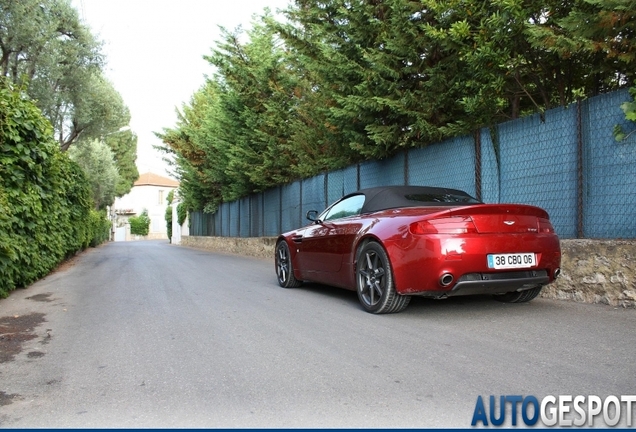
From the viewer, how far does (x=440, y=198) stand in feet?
19.1

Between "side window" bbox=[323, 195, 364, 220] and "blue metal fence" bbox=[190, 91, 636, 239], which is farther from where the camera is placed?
"side window" bbox=[323, 195, 364, 220]

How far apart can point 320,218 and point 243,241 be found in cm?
1378

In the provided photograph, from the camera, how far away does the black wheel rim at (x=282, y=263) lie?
7.59 m

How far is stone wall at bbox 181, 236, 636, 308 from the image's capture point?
5242mm

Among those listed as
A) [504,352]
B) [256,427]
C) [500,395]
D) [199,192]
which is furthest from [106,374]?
[199,192]

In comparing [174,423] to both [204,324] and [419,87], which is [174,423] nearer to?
[204,324]

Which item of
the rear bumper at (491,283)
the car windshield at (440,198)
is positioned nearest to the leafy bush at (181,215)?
the car windshield at (440,198)

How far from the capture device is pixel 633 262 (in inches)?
203

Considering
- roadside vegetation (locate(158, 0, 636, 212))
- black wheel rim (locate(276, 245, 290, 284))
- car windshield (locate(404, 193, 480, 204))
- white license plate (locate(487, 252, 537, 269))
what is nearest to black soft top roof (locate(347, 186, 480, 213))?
car windshield (locate(404, 193, 480, 204))

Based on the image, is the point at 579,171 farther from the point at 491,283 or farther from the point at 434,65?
the point at 434,65

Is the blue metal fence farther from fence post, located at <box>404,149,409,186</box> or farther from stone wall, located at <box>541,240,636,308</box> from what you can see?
stone wall, located at <box>541,240,636,308</box>

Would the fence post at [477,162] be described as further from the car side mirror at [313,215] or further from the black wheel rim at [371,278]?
the black wheel rim at [371,278]

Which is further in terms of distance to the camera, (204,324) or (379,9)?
(379,9)

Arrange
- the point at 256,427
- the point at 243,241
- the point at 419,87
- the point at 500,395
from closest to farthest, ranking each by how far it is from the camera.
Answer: the point at 256,427, the point at 500,395, the point at 419,87, the point at 243,241
